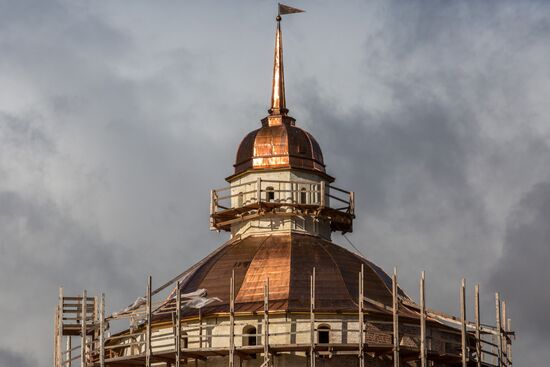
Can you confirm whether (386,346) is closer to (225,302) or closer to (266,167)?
(225,302)

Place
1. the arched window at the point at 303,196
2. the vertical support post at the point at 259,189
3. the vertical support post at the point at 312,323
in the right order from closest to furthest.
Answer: the vertical support post at the point at 312,323 → the vertical support post at the point at 259,189 → the arched window at the point at 303,196

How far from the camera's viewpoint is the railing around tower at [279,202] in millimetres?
103188

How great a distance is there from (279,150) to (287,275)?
10938mm

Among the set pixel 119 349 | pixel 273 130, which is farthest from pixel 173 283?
pixel 273 130

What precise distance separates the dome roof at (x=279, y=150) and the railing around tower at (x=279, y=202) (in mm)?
1092

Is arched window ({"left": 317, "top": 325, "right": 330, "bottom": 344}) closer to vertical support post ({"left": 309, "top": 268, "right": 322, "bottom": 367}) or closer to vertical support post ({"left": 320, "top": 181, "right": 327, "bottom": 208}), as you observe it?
vertical support post ({"left": 309, "top": 268, "right": 322, "bottom": 367})

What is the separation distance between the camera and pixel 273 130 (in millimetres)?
105875

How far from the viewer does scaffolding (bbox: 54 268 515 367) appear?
303ft

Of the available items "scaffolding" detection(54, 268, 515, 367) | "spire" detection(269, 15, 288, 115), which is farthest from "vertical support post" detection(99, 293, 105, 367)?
"spire" detection(269, 15, 288, 115)

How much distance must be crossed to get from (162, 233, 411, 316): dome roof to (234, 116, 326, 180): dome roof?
5006 millimetres

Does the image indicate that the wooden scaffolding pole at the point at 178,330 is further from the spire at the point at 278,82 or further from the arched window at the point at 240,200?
the spire at the point at 278,82

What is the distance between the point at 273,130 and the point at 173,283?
11335 mm

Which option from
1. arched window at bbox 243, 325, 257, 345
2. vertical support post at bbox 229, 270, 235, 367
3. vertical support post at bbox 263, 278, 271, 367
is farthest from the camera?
arched window at bbox 243, 325, 257, 345

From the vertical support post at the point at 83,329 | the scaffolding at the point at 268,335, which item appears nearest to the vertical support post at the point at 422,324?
the scaffolding at the point at 268,335
